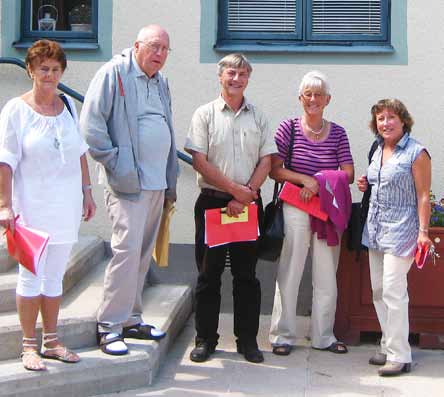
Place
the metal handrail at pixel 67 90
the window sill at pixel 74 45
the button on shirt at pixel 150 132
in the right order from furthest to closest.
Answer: the window sill at pixel 74 45, the metal handrail at pixel 67 90, the button on shirt at pixel 150 132

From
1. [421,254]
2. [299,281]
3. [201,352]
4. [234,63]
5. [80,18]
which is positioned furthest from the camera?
[80,18]

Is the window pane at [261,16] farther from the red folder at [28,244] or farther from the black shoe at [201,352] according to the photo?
the red folder at [28,244]

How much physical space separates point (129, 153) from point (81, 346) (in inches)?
47.4

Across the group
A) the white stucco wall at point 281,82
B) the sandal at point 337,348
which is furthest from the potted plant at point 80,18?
the sandal at point 337,348

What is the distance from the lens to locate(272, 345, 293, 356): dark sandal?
5.53m

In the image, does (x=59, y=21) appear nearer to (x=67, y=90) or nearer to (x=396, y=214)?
(x=67, y=90)

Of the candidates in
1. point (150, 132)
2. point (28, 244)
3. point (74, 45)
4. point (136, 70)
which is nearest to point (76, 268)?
point (150, 132)

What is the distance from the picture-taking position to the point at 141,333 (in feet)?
16.9

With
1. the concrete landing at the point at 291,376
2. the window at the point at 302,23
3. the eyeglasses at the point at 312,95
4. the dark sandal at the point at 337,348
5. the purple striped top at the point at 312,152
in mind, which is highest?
the window at the point at 302,23

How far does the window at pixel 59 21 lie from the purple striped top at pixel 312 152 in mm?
1924

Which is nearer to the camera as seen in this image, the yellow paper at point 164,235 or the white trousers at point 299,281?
the yellow paper at point 164,235

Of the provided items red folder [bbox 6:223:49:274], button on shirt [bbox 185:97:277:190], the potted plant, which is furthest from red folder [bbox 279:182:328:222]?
the potted plant

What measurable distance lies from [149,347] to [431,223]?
6.93 feet

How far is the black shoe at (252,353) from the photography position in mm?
5367
